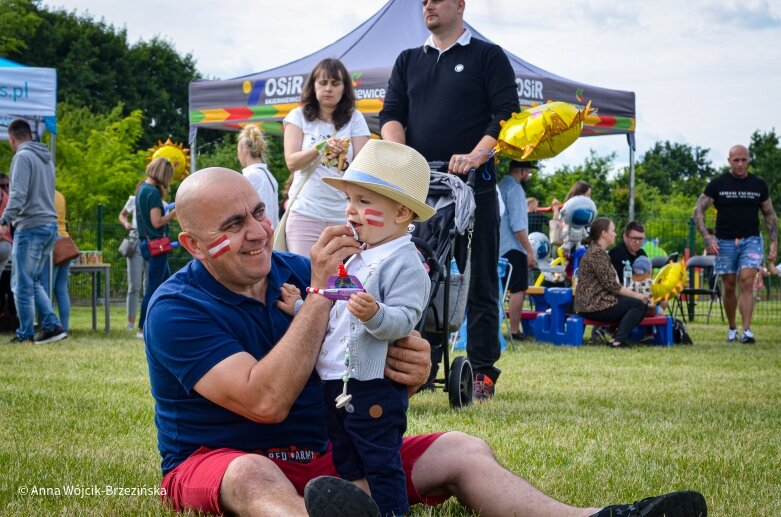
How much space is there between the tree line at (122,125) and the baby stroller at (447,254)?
52.6 ft

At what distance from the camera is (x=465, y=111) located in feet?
19.3

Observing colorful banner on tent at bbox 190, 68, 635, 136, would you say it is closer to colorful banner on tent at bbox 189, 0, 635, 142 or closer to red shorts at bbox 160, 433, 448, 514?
colorful banner on tent at bbox 189, 0, 635, 142

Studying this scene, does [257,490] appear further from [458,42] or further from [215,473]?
[458,42]

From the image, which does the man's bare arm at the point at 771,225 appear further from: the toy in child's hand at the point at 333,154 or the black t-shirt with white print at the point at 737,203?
the toy in child's hand at the point at 333,154

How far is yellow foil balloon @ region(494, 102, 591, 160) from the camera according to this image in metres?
5.48

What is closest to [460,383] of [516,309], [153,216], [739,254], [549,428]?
[549,428]

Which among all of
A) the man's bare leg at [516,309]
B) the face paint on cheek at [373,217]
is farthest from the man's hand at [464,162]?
the man's bare leg at [516,309]

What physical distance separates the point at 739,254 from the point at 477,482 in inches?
357

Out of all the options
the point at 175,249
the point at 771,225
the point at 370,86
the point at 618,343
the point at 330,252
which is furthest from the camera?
the point at 175,249

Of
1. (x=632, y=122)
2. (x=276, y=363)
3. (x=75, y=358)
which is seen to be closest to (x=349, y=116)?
(x=75, y=358)

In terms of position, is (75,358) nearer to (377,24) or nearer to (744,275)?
(377,24)

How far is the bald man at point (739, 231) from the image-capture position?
11.0 metres

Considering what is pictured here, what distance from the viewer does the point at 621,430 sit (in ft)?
16.0

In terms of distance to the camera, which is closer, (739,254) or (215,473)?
(215,473)
